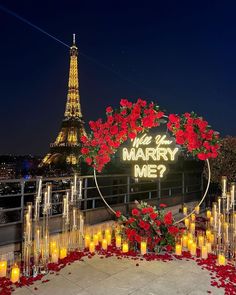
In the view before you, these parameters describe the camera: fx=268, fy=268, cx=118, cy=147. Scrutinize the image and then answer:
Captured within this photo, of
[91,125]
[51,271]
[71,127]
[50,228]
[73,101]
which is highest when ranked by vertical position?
[73,101]

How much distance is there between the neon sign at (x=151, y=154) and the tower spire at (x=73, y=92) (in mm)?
68393

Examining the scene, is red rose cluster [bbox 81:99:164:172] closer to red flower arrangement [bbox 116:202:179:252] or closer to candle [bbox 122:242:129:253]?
red flower arrangement [bbox 116:202:179:252]

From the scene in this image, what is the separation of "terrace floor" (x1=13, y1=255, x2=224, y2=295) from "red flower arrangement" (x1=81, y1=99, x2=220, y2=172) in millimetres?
2270

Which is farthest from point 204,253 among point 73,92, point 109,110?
point 73,92

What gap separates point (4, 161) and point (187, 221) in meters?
118

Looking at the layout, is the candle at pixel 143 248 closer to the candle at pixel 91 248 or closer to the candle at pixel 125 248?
the candle at pixel 125 248

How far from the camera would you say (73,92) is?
7325 centimetres

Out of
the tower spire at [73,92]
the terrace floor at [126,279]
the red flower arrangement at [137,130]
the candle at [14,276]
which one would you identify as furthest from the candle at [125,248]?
the tower spire at [73,92]

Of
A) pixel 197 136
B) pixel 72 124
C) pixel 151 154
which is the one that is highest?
pixel 72 124

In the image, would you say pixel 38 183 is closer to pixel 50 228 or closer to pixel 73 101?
pixel 50 228

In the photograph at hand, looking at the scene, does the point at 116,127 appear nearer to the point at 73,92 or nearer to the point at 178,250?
the point at 178,250

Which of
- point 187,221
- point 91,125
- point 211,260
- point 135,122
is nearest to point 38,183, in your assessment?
point 91,125

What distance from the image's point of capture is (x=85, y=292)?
12.4ft

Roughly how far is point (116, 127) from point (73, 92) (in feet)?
229
